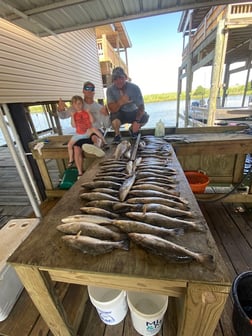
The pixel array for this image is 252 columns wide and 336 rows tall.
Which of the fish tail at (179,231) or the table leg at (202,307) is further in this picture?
the fish tail at (179,231)

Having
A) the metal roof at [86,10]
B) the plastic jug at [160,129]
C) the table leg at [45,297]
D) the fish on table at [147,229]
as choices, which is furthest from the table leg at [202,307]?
the metal roof at [86,10]

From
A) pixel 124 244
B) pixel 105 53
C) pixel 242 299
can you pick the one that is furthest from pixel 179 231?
pixel 105 53

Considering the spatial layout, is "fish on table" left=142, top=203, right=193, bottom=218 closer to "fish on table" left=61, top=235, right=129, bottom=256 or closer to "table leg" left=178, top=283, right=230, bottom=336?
"fish on table" left=61, top=235, right=129, bottom=256

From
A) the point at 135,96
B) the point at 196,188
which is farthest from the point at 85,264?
the point at 135,96

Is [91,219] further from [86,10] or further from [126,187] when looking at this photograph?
[86,10]

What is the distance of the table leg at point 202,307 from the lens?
76 cm

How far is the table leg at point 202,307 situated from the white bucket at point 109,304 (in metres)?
0.67

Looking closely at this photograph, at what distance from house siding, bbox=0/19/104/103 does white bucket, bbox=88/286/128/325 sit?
401 centimetres

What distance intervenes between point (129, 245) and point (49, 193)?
3.06 meters

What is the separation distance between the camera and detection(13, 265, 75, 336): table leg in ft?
3.19

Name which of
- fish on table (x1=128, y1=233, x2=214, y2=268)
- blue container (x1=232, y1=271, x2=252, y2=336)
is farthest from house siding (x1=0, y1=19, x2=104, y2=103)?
blue container (x1=232, y1=271, x2=252, y2=336)

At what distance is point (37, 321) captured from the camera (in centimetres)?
166

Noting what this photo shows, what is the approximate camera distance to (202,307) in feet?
2.69

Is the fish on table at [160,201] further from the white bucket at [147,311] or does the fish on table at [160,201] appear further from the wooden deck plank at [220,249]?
the wooden deck plank at [220,249]
